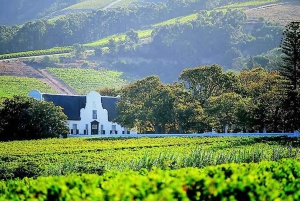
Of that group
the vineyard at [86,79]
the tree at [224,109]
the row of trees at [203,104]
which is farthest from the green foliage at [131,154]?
the vineyard at [86,79]

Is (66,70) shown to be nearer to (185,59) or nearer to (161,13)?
(185,59)

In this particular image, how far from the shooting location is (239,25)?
112875mm

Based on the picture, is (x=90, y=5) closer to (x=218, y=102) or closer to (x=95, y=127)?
(x=95, y=127)

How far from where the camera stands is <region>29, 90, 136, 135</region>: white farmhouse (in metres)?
52.6

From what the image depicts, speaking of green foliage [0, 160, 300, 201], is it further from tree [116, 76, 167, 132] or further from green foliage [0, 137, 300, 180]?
tree [116, 76, 167, 132]

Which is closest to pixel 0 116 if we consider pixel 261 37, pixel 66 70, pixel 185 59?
pixel 66 70

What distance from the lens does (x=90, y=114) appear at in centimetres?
5366

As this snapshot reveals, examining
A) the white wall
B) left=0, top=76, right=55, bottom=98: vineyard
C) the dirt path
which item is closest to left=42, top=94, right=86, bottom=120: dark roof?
the white wall

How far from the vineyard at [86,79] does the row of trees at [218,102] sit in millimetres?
29981

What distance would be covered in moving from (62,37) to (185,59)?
2428 centimetres

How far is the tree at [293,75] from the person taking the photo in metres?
36.5

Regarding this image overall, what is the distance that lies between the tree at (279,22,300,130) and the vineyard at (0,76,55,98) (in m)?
33.8

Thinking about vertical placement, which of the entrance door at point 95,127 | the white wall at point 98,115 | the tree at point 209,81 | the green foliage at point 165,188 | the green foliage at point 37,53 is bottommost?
the green foliage at point 165,188

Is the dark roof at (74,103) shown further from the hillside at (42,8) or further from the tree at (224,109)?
the hillside at (42,8)
